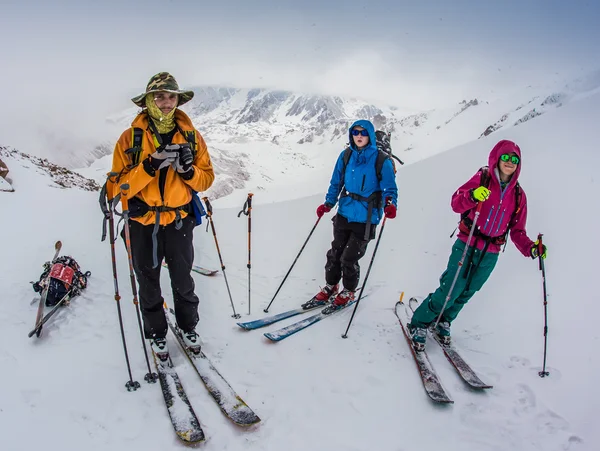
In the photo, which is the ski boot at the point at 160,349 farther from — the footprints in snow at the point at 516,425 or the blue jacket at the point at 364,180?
the footprints in snow at the point at 516,425

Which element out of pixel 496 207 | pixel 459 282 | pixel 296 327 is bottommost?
pixel 296 327

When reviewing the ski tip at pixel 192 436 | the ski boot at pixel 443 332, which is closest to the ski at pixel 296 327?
the ski boot at pixel 443 332

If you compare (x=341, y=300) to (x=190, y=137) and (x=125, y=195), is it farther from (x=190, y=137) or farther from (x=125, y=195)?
(x=125, y=195)

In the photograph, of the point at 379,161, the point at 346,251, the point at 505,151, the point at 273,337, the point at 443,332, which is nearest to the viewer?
the point at 505,151

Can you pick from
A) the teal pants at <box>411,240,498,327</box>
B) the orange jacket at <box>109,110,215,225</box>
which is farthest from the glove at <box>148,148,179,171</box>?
the teal pants at <box>411,240,498,327</box>

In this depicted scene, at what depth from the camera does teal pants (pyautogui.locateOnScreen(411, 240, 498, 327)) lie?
4.28 m

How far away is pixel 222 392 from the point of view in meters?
3.52

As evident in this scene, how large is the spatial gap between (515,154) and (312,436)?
3.76 m

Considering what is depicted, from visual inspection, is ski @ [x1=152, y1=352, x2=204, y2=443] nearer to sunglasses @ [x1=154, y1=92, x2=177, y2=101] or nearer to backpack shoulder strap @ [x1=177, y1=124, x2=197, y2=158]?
backpack shoulder strap @ [x1=177, y1=124, x2=197, y2=158]

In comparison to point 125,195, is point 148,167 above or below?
above

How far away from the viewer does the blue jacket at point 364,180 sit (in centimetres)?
490

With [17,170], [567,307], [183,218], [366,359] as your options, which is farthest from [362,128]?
[17,170]

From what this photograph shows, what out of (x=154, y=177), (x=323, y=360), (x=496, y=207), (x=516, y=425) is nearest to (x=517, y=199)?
(x=496, y=207)

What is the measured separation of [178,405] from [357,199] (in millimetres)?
3496
